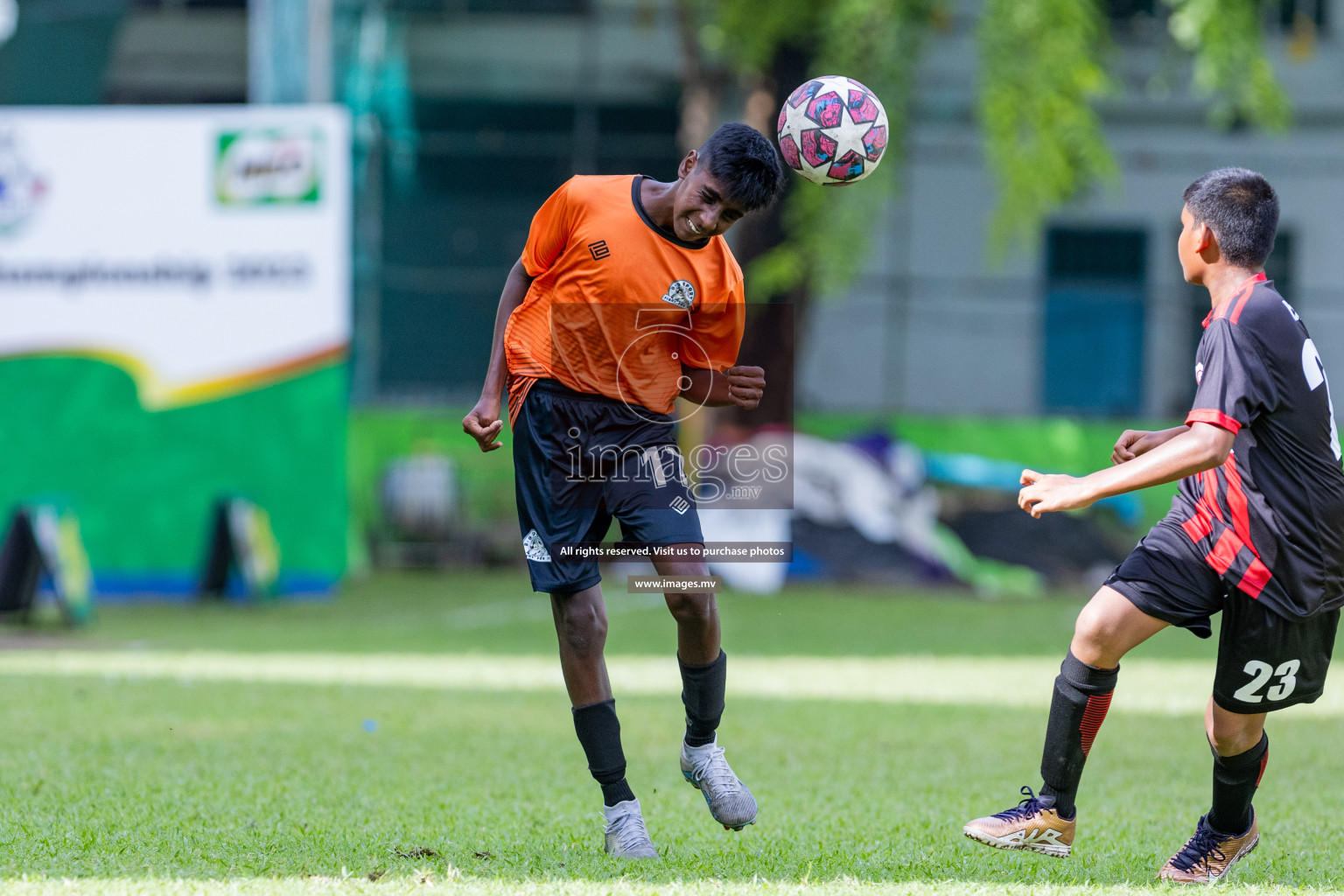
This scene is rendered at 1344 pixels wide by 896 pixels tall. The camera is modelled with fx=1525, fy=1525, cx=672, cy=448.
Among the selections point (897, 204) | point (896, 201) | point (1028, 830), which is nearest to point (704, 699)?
point (1028, 830)

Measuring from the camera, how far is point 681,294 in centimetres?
476

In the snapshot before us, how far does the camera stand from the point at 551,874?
4.27 m

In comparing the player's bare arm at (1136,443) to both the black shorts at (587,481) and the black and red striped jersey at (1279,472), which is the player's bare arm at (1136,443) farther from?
the black shorts at (587,481)

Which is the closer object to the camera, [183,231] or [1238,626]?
[1238,626]

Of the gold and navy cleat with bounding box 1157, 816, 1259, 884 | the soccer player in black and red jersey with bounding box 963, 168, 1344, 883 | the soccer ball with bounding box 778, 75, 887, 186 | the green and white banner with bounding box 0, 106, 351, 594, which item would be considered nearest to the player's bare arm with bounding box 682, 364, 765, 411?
the soccer ball with bounding box 778, 75, 887, 186

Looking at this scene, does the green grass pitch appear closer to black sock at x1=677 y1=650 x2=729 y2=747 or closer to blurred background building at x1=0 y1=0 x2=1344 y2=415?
black sock at x1=677 y1=650 x2=729 y2=747

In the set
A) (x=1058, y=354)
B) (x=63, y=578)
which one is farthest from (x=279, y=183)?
(x=1058, y=354)

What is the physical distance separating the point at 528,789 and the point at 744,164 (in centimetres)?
263

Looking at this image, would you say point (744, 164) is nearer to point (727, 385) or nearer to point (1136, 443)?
point (727, 385)

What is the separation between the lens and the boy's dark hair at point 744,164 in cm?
450

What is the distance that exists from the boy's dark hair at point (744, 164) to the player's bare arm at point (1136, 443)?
1296 millimetres

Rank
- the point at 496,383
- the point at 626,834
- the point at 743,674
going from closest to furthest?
the point at 626,834
the point at 496,383
the point at 743,674

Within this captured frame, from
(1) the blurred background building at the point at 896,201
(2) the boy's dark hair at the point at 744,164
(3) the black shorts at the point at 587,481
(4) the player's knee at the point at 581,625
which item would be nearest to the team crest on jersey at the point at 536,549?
(3) the black shorts at the point at 587,481

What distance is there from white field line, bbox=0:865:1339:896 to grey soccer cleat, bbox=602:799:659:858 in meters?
0.38
